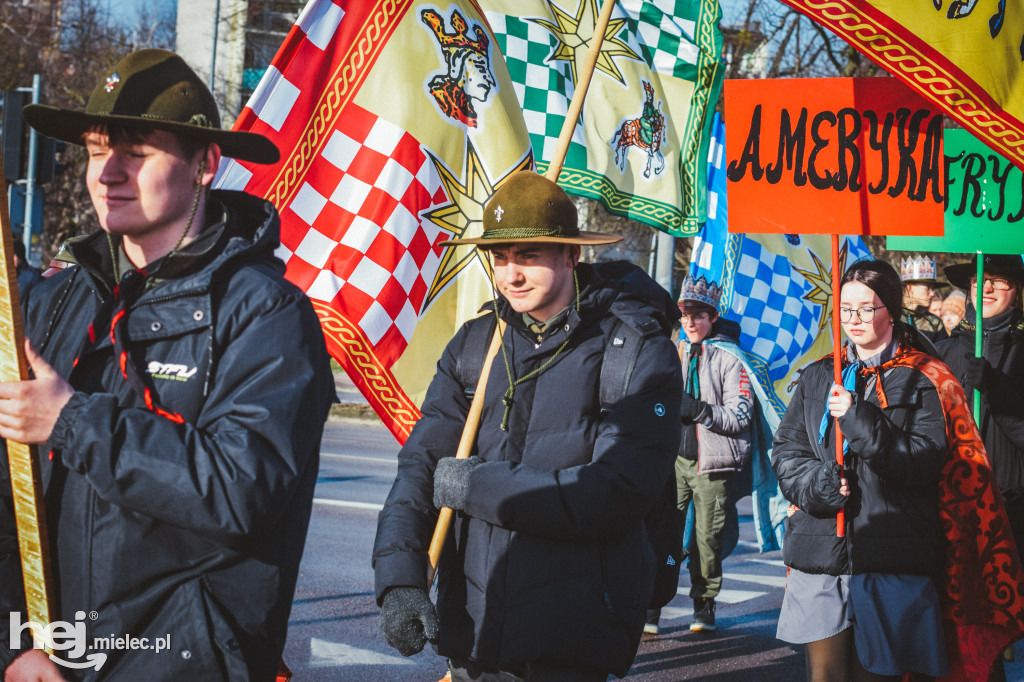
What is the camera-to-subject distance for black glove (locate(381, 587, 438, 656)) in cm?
292

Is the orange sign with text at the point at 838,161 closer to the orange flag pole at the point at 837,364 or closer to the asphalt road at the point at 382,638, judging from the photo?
the orange flag pole at the point at 837,364

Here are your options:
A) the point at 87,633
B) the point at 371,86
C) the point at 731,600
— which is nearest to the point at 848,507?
the point at 371,86

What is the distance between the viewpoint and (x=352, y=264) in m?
5.05

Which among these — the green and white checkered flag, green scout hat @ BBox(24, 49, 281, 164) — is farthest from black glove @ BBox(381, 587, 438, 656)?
the green and white checkered flag

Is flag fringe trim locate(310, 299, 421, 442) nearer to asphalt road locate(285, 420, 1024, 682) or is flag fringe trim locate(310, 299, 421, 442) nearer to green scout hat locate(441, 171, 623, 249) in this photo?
asphalt road locate(285, 420, 1024, 682)

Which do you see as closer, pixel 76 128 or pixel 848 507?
pixel 76 128

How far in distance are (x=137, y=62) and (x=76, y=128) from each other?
22cm

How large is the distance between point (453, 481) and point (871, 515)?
1.99 metres

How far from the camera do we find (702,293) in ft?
25.2

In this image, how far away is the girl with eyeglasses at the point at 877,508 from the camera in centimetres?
430

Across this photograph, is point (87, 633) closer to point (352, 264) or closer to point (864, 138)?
point (352, 264)

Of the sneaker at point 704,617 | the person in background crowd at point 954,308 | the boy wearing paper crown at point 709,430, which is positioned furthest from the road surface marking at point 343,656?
the person in background crowd at point 954,308

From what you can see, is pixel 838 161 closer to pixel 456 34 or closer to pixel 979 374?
pixel 456 34

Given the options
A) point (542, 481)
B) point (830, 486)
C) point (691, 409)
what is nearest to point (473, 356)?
point (542, 481)
